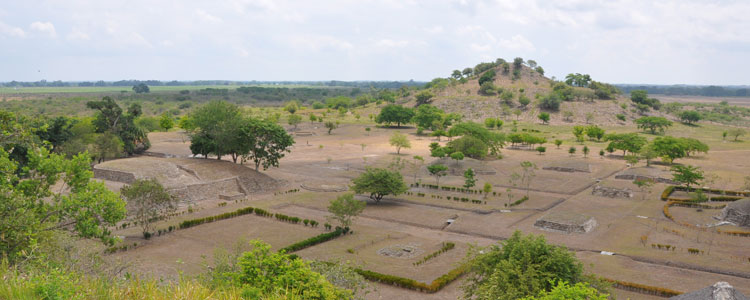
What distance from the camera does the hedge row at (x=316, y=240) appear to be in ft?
112

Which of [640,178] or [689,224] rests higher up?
[640,178]

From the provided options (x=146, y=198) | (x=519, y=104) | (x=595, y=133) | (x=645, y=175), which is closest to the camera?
(x=146, y=198)

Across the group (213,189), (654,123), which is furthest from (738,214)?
(654,123)

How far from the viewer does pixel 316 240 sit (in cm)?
3606

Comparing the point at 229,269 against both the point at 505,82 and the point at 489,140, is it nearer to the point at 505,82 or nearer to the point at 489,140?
the point at 489,140

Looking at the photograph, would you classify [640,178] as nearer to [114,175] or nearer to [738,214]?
[738,214]

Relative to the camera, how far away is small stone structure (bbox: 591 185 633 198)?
53562 millimetres

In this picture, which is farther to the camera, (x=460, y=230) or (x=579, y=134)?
(x=579, y=134)

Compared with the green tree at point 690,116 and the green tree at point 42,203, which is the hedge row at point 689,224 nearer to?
the green tree at point 42,203

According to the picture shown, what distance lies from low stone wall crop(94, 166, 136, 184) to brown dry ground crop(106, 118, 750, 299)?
1.50 m

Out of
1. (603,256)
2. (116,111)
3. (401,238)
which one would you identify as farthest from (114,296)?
(116,111)

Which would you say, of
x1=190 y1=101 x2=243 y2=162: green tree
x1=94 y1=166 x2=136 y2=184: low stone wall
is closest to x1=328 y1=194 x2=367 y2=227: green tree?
x1=94 y1=166 x2=136 y2=184: low stone wall

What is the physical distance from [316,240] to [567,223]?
830 inches

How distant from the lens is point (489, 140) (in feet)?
273
